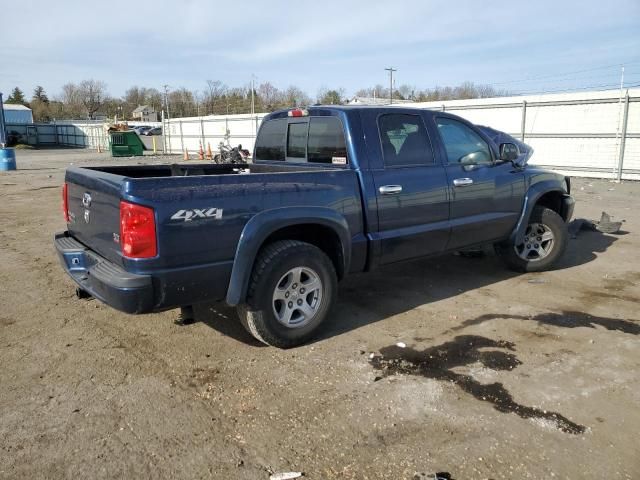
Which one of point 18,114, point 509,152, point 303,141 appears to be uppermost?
point 18,114

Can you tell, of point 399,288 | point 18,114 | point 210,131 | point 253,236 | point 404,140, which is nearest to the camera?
point 253,236

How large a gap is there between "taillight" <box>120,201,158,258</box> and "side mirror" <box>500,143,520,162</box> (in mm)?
3875

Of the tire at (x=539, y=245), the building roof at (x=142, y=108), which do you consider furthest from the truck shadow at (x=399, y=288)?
the building roof at (x=142, y=108)

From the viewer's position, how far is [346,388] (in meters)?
3.44

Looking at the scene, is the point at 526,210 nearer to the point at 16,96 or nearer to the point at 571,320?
the point at 571,320

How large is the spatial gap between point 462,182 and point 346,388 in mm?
2600

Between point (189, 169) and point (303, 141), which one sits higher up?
point (303, 141)

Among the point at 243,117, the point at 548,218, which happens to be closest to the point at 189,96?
the point at 243,117

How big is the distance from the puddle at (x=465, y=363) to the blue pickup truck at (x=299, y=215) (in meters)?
0.71

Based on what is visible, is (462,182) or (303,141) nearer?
(303,141)

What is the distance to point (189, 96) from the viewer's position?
257 ft

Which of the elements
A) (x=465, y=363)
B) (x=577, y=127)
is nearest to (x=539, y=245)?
(x=465, y=363)

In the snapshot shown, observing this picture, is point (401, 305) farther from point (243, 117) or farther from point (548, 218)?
point (243, 117)

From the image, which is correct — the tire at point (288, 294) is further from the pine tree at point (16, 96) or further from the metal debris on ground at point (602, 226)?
the pine tree at point (16, 96)
